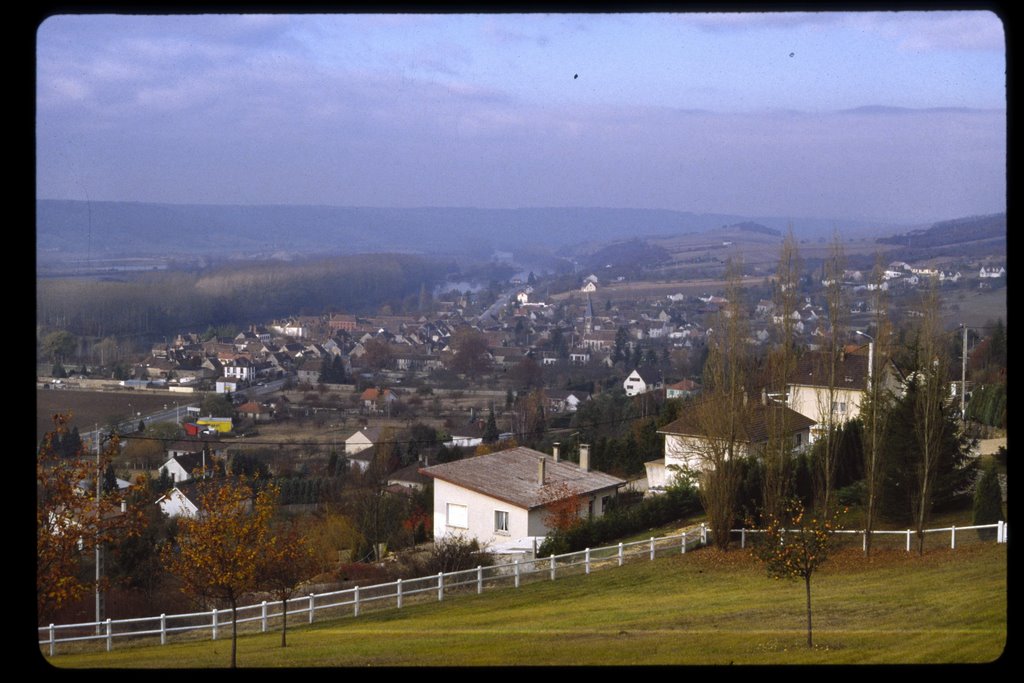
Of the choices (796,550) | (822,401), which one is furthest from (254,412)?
(822,401)

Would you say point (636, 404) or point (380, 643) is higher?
→ point (636, 404)

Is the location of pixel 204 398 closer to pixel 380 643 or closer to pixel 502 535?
pixel 502 535

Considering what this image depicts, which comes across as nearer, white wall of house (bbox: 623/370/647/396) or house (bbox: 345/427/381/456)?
house (bbox: 345/427/381/456)

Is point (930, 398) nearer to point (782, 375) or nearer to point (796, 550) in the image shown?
point (782, 375)

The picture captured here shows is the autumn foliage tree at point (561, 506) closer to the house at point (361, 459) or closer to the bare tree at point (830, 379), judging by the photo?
the house at point (361, 459)

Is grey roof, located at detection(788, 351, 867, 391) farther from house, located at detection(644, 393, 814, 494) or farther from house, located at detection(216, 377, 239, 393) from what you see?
house, located at detection(216, 377, 239, 393)

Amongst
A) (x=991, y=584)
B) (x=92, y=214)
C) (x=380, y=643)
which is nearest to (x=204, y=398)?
(x=92, y=214)

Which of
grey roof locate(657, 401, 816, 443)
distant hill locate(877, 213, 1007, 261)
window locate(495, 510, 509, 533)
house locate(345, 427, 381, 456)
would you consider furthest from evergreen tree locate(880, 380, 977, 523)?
house locate(345, 427, 381, 456)
